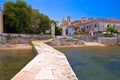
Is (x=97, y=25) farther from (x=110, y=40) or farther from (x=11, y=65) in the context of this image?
(x=11, y=65)

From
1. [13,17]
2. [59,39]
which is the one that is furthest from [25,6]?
[59,39]

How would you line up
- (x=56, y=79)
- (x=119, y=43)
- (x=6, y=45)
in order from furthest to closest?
1. (x=119, y=43)
2. (x=6, y=45)
3. (x=56, y=79)

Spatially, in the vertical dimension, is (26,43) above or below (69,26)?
below

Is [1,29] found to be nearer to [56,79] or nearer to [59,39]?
[59,39]

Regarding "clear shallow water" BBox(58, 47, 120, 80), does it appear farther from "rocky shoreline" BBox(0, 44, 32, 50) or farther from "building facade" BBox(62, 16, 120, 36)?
"building facade" BBox(62, 16, 120, 36)

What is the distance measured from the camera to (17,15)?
4500 cm

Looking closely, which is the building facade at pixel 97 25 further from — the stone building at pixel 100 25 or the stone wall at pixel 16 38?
the stone wall at pixel 16 38

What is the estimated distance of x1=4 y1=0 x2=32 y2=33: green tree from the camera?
4453cm

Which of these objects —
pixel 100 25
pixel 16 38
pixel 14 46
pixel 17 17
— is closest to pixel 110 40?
pixel 100 25

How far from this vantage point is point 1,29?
4353 centimetres

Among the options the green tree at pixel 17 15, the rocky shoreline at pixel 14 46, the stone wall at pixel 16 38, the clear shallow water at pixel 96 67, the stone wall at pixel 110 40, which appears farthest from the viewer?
the stone wall at pixel 110 40

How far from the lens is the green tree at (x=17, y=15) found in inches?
1753

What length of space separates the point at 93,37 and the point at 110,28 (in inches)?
272

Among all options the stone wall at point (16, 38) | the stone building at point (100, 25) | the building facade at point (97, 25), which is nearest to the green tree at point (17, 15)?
the stone wall at point (16, 38)
